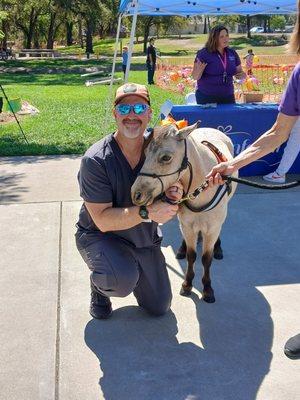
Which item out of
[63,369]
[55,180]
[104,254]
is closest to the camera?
[63,369]

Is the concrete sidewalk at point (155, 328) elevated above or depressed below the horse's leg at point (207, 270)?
below

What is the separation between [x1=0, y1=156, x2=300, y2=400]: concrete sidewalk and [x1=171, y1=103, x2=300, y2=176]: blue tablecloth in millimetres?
1838

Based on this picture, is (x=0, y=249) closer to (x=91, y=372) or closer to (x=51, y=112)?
(x=91, y=372)

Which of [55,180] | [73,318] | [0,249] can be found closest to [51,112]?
[55,180]

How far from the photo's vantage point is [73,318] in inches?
137

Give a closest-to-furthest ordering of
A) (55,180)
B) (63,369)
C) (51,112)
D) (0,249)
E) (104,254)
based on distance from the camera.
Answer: (63,369)
(104,254)
(0,249)
(55,180)
(51,112)

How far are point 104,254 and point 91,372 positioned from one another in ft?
2.34

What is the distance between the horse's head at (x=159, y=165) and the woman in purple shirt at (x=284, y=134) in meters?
0.39

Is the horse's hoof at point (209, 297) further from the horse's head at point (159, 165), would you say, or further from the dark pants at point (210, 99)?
the dark pants at point (210, 99)

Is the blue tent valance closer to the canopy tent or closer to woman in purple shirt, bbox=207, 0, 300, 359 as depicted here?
the canopy tent

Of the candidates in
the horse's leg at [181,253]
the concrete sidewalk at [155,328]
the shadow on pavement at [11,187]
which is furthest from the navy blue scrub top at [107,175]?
the shadow on pavement at [11,187]

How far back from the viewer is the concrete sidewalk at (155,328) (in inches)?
110

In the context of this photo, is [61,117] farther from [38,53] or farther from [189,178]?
[38,53]

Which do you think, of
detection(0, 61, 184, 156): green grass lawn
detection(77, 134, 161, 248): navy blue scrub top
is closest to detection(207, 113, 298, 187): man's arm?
detection(77, 134, 161, 248): navy blue scrub top
